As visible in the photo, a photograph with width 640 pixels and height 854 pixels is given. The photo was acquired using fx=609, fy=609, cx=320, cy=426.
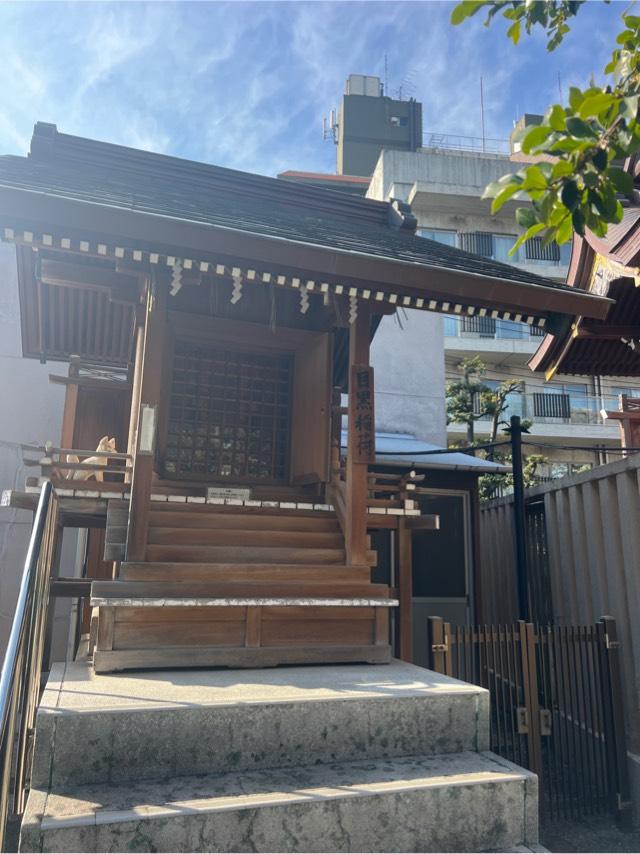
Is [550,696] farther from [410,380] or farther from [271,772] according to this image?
[410,380]

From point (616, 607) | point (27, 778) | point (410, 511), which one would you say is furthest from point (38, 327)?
point (616, 607)

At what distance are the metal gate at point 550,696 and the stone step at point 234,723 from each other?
1234mm

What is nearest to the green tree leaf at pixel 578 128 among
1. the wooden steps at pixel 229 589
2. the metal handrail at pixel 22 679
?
the metal handrail at pixel 22 679

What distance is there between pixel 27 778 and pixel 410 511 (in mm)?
3898

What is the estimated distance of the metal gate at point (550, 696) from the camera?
17.1ft

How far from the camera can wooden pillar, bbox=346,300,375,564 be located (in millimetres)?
5664

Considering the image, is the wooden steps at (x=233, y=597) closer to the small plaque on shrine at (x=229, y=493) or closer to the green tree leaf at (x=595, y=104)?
the small plaque on shrine at (x=229, y=493)

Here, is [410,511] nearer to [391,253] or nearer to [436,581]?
[391,253]

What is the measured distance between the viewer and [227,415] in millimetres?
7133

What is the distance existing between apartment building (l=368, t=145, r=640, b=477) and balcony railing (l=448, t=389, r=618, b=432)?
0.04 meters

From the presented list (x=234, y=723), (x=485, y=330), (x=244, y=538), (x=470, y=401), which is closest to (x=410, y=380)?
(x=470, y=401)

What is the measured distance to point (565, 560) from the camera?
7.19 meters

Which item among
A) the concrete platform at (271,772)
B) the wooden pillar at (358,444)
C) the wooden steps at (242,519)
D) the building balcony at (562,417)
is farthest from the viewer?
the building balcony at (562,417)

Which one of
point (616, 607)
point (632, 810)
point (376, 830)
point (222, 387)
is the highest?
point (222, 387)
